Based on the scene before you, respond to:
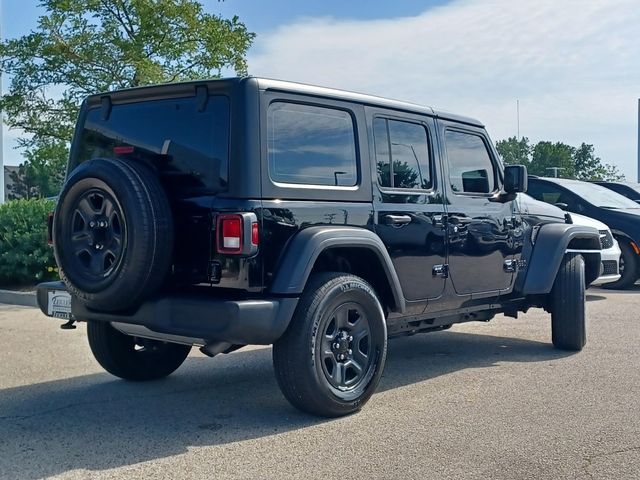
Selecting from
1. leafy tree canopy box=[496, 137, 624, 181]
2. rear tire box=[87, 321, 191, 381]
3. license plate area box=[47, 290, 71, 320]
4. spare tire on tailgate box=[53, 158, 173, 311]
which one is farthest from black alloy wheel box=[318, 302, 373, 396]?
leafy tree canopy box=[496, 137, 624, 181]

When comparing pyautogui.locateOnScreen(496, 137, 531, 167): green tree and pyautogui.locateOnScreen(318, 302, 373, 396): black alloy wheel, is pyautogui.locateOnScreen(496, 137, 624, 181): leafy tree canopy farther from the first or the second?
pyautogui.locateOnScreen(318, 302, 373, 396): black alloy wheel

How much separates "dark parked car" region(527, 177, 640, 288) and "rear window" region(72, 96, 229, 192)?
8053mm

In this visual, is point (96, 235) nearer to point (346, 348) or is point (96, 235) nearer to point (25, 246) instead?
point (346, 348)

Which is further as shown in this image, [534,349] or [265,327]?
[534,349]

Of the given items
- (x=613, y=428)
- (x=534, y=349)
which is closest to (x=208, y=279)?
(x=613, y=428)

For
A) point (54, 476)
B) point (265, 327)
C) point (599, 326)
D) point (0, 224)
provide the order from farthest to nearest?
point (0, 224) < point (599, 326) < point (265, 327) < point (54, 476)

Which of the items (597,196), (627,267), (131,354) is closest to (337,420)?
(131,354)

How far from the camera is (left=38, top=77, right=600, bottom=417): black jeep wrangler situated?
14.4ft

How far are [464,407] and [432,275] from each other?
1013 millimetres

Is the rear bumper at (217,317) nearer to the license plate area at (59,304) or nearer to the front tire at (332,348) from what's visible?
the front tire at (332,348)

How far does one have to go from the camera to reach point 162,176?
15.6 feet

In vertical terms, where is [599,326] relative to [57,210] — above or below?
below

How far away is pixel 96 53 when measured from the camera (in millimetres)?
11367

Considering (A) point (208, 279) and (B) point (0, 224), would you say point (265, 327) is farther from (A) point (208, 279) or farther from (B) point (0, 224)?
(B) point (0, 224)
